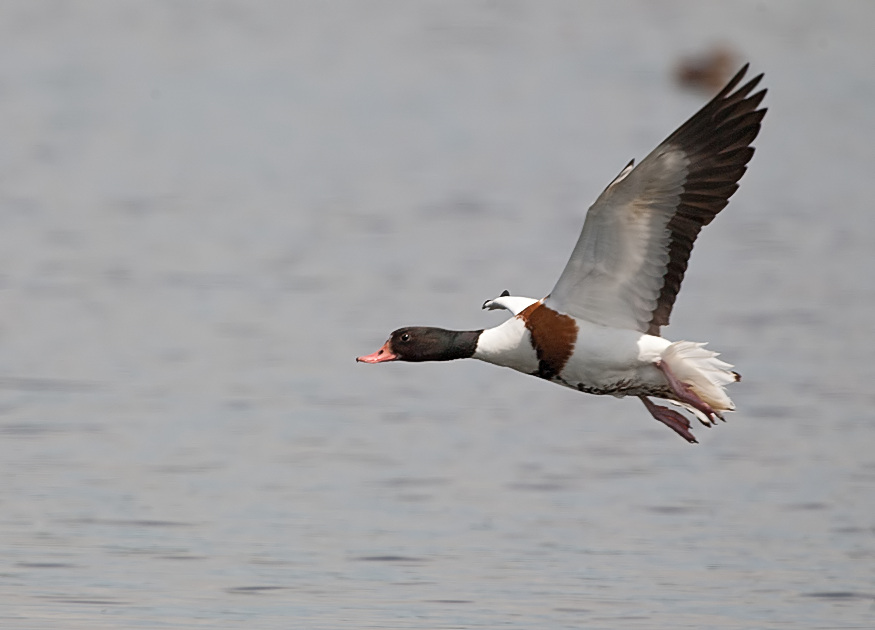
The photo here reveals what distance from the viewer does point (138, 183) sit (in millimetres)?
17203

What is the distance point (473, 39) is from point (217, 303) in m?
12.8

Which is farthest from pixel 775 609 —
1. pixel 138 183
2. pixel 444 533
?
pixel 138 183

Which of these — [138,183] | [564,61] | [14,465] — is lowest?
[14,465]

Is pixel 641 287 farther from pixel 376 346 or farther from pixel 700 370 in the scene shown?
pixel 376 346

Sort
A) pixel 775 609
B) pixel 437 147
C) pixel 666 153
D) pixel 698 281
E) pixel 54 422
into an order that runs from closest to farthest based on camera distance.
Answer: pixel 666 153
pixel 775 609
pixel 54 422
pixel 698 281
pixel 437 147

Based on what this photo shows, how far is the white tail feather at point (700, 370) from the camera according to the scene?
26.3 ft

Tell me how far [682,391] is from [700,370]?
0.42 ft

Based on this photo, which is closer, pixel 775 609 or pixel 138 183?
pixel 775 609

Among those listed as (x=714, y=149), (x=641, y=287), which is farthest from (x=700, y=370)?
(x=714, y=149)

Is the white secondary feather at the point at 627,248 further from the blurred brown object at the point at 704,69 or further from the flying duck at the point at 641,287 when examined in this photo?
the blurred brown object at the point at 704,69

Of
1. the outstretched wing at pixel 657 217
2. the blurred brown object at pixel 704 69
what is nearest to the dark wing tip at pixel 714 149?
the outstretched wing at pixel 657 217

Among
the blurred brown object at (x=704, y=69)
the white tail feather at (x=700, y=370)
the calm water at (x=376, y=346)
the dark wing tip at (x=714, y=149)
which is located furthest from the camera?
the blurred brown object at (x=704, y=69)

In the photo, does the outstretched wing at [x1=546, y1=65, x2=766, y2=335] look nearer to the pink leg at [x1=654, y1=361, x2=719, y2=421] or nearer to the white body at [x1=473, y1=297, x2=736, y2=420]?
the white body at [x1=473, y1=297, x2=736, y2=420]

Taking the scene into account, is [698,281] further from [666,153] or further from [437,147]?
[666,153]
